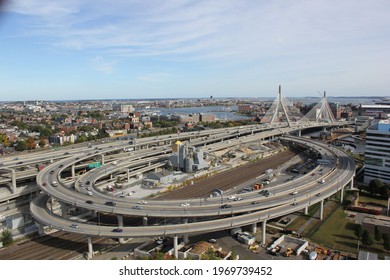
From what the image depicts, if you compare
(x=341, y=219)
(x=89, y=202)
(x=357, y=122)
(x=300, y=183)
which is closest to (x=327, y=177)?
(x=300, y=183)

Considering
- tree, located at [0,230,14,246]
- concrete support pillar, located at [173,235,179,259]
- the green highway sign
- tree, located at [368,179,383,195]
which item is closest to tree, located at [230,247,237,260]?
concrete support pillar, located at [173,235,179,259]

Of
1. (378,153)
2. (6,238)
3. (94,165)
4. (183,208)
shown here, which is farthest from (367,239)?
(94,165)

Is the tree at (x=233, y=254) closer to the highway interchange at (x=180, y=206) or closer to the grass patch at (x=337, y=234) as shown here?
the highway interchange at (x=180, y=206)

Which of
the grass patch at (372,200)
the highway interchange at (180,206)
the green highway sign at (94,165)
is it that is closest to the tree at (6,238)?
the highway interchange at (180,206)

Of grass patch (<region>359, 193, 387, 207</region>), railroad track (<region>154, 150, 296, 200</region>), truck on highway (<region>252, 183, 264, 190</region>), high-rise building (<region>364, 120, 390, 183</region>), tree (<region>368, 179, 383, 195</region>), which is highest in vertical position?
high-rise building (<region>364, 120, 390, 183</region>)

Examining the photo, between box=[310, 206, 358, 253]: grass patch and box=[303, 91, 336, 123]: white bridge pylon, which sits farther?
box=[303, 91, 336, 123]: white bridge pylon

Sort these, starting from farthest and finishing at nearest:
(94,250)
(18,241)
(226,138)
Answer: (226,138), (18,241), (94,250)

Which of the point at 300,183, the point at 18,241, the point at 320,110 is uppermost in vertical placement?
the point at 320,110

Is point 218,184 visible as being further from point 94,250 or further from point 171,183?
point 94,250

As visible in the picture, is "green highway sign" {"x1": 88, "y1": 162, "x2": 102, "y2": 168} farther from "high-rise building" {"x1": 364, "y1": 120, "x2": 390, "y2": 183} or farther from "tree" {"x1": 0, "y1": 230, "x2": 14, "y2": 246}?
"high-rise building" {"x1": 364, "y1": 120, "x2": 390, "y2": 183}
